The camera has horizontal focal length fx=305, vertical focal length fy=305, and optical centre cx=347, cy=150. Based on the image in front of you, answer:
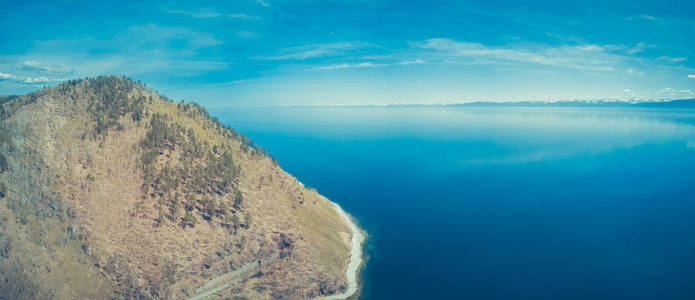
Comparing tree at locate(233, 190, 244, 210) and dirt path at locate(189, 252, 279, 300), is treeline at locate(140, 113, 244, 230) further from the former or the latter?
dirt path at locate(189, 252, 279, 300)

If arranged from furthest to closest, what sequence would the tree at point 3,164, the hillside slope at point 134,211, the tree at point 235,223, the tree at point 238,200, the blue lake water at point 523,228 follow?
the tree at point 238,200 < the tree at point 235,223 < the blue lake water at point 523,228 < the tree at point 3,164 < the hillside slope at point 134,211

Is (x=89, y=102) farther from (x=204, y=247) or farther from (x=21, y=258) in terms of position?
(x=204, y=247)

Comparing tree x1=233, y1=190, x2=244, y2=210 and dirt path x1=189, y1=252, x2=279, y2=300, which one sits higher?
tree x1=233, y1=190, x2=244, y2=210

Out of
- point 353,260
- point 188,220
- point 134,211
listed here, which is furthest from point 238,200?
point 353,260

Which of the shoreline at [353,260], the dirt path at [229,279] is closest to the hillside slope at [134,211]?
the dirt path at [229,279]

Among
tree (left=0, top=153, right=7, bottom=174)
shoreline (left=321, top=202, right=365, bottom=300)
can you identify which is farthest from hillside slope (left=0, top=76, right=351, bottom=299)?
shoreline (left=321, top=202, right=365, bottom=300)

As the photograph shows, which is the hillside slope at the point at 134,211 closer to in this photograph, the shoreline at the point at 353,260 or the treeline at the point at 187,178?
the treeline at the point at 187,178
